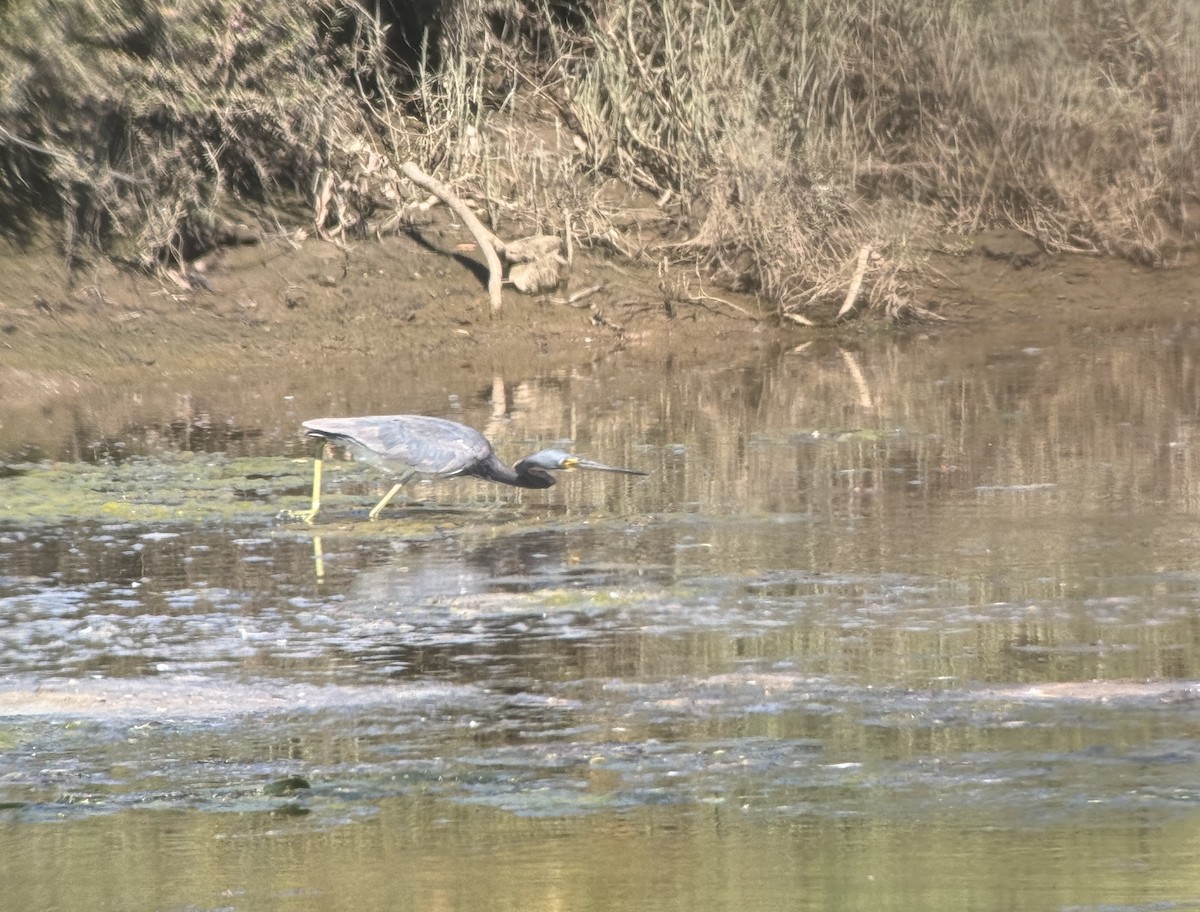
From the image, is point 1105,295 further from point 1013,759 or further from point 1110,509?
point 1013,759

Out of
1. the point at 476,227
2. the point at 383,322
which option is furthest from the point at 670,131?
the point at 383,322

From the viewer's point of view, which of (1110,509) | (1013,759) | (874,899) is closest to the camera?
(874,899)

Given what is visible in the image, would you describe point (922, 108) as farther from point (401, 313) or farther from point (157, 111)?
point (157, 111)

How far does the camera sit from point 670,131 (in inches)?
815

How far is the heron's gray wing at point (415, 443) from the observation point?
1047cm

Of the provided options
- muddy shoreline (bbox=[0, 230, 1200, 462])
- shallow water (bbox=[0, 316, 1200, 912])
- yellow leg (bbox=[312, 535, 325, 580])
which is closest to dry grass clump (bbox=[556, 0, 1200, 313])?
muddy shoreline (bbox=[0, 230, 1200, 462])

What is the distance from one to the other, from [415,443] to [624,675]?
3.50 metres

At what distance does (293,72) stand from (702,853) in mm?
14623

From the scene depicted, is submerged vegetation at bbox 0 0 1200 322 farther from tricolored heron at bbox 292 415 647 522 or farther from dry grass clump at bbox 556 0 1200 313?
tricolored heron at bbox 292 415 647 522

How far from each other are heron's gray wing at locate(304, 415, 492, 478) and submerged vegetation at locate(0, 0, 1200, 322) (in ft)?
24.7

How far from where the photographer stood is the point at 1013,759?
6.02 metres

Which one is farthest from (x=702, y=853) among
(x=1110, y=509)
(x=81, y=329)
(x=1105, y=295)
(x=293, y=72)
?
(x=1105, y=295)

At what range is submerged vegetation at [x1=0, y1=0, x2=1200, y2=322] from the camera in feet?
60.5

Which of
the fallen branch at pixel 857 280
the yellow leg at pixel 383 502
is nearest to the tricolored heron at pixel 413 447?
the yellow leg at pixel 383 502
